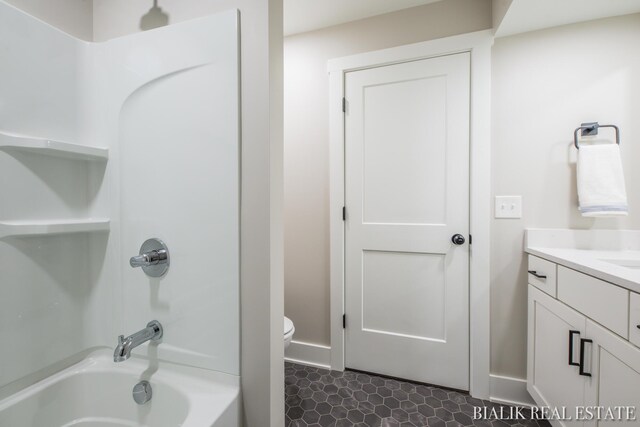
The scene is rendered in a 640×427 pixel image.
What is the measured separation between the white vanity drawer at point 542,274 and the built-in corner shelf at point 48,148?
207cm

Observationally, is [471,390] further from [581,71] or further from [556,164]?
[581,71]

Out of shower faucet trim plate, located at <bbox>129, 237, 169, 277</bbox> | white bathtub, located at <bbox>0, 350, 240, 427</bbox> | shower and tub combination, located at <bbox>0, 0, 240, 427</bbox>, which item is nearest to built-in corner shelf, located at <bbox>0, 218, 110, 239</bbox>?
shower and tub combination, located at <bbox>0, 0, 240, 427</bbox>

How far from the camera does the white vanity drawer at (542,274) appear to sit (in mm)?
1287

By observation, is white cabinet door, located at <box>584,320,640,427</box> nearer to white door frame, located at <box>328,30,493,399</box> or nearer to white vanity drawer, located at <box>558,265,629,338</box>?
white vanity drawer, located at <box>558,265,629,338</box>

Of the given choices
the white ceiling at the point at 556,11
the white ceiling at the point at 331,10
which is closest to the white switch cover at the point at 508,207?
the white ceiling at the point at 556,11

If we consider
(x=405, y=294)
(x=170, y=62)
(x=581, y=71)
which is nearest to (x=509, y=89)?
(x=581, y=71)

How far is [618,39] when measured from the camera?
141 cm

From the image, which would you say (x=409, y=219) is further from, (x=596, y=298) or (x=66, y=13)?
(x=66, y=13)

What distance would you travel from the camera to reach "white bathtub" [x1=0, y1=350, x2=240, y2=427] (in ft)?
2.89

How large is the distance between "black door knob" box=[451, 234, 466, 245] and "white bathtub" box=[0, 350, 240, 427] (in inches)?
55.6

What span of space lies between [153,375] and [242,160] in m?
0.87

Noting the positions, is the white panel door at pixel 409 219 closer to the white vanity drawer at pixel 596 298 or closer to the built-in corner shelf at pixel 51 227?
the white vanity drawer at pixel 596 298

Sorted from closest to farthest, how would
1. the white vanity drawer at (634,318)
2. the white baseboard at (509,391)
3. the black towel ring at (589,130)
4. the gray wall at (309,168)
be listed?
1. the white vanity drawer at (634,318)
2. the black towel ring at (589,130)
3. the white baseboard at (509,391)
4. the gray wall at (309,168)

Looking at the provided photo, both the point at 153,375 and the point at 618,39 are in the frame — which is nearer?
the point at 153,375
